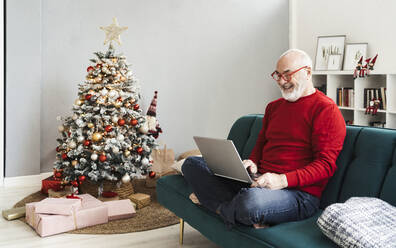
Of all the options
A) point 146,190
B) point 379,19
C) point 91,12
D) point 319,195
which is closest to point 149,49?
point 91,12

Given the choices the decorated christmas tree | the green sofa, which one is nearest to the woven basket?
the decorated christmas tree

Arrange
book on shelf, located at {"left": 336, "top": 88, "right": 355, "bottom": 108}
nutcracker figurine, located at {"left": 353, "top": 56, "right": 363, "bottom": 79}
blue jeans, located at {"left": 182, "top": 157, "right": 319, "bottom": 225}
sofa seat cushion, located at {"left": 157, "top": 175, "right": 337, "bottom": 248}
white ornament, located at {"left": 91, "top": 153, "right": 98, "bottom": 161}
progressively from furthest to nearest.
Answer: book on shelf, located at {"left": 336, "top": 88, "right": 355, "bottom": 108} → nutcracker figurine, located at {"left": 353, "top": 56, "right": 363, "bottom": 79} → white ornament, located at {"left": 91, "top": 153, "right": 98, "bottom": 161} → blue jeans, located at {"left": 182, "top": 157, "right": 319, "bottom": 225} → sofa seat cushion, located at {"left": 157, "top": 175, "right": 337, "bottom": 248}

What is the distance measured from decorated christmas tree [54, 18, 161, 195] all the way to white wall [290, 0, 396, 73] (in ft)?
8.02

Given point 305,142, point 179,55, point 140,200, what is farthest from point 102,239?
point 179,55

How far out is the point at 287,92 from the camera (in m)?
2.07

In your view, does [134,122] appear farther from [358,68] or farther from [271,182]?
[358,68]

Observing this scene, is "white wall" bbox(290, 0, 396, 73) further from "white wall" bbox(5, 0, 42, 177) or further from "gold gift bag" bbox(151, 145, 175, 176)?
"white wall" bbox(5, 0, 42, 177)

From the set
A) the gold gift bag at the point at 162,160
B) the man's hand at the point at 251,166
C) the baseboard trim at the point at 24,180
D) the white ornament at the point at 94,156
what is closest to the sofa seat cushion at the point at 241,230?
the man's hand at the point at 251,166

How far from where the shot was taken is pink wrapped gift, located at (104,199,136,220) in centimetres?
288

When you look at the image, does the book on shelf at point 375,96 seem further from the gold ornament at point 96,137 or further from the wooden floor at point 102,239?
the gold ornament at point 96,137

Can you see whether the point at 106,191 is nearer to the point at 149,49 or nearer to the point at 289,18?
the point at 149,49

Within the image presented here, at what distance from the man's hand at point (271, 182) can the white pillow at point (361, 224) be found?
30 centimetres

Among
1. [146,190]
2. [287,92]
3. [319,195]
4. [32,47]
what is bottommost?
[146,190]

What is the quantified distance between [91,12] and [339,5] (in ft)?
8.60
